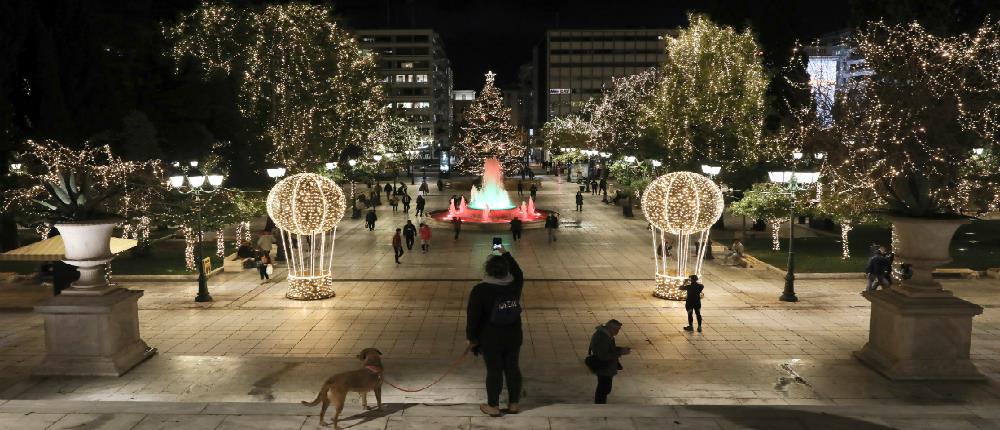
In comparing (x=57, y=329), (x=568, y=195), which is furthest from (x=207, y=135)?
(x=568, y=195)

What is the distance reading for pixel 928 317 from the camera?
33.5 feet

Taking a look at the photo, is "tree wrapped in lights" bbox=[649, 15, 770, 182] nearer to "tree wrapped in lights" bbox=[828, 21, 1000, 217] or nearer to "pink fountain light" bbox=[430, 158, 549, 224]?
"pink fountain light" bbox=[430, 158, 549, 224]

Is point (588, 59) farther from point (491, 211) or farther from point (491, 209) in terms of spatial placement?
point (491, 211)

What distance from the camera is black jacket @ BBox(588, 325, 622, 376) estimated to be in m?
9.20

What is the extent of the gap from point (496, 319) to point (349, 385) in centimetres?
180

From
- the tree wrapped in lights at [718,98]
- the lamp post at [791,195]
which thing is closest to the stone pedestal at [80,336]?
the lamp post at [791,195]

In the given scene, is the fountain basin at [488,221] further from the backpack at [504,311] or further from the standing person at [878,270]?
the backpack at [504,311]

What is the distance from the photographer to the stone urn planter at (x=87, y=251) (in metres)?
Result: 10.8

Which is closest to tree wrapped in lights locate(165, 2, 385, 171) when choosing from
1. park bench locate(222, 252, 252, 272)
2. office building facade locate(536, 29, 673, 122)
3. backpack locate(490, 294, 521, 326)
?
park bench locate(222, 252, 252, 272)

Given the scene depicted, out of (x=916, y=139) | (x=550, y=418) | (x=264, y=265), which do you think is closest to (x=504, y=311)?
(x=550, y=418)

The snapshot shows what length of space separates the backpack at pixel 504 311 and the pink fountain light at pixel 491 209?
2802 centimetres

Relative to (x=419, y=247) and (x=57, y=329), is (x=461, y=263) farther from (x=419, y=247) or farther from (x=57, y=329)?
(x=57, y=329)

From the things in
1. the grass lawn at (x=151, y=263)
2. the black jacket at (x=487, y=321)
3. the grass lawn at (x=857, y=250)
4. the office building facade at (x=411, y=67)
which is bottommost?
the grass lawn at (x=151, y=263)

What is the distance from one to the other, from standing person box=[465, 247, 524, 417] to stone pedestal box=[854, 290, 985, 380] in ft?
19.5
